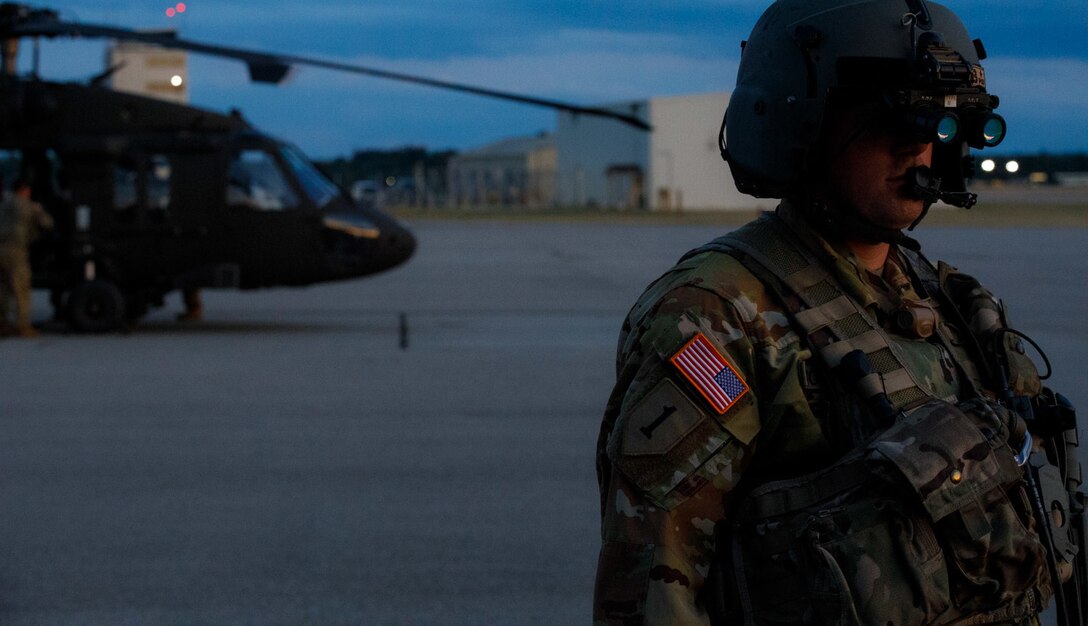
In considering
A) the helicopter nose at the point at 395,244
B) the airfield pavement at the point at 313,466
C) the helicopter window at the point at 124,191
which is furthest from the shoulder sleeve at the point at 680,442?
the helicopter window at the point at 124,191

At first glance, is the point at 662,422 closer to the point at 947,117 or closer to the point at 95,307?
the point at 947,117

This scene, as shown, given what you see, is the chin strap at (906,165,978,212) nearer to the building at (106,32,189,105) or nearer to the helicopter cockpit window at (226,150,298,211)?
the helicopter cockpit window at (226,150,298,211)

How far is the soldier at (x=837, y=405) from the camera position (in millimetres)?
1929

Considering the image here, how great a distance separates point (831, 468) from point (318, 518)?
462 cm

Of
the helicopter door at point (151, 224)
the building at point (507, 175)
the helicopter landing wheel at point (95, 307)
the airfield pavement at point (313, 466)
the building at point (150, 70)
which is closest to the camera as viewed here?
the airfield pavement at point (313, 466)

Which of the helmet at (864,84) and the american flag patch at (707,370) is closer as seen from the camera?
the american flag patch at (707,370)

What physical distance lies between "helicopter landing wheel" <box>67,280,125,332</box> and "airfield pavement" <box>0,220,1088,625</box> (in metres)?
0.16

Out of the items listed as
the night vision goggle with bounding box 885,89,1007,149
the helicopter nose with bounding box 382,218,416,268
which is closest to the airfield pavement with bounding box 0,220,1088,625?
the helicopter nose with bounding box 382,218,416,268

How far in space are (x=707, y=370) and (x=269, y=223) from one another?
39.4ft

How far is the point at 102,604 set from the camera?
505 centimetres

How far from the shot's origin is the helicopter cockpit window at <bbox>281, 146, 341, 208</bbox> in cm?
1373

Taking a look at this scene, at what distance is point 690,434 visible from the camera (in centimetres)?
194

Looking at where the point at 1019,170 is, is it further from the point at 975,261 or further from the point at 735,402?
the point at 975,261

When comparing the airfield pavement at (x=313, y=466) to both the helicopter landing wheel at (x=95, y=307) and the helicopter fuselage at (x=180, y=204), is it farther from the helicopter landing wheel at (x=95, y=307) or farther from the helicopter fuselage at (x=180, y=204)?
the helicopter fuselage at (x=180, y=204)
